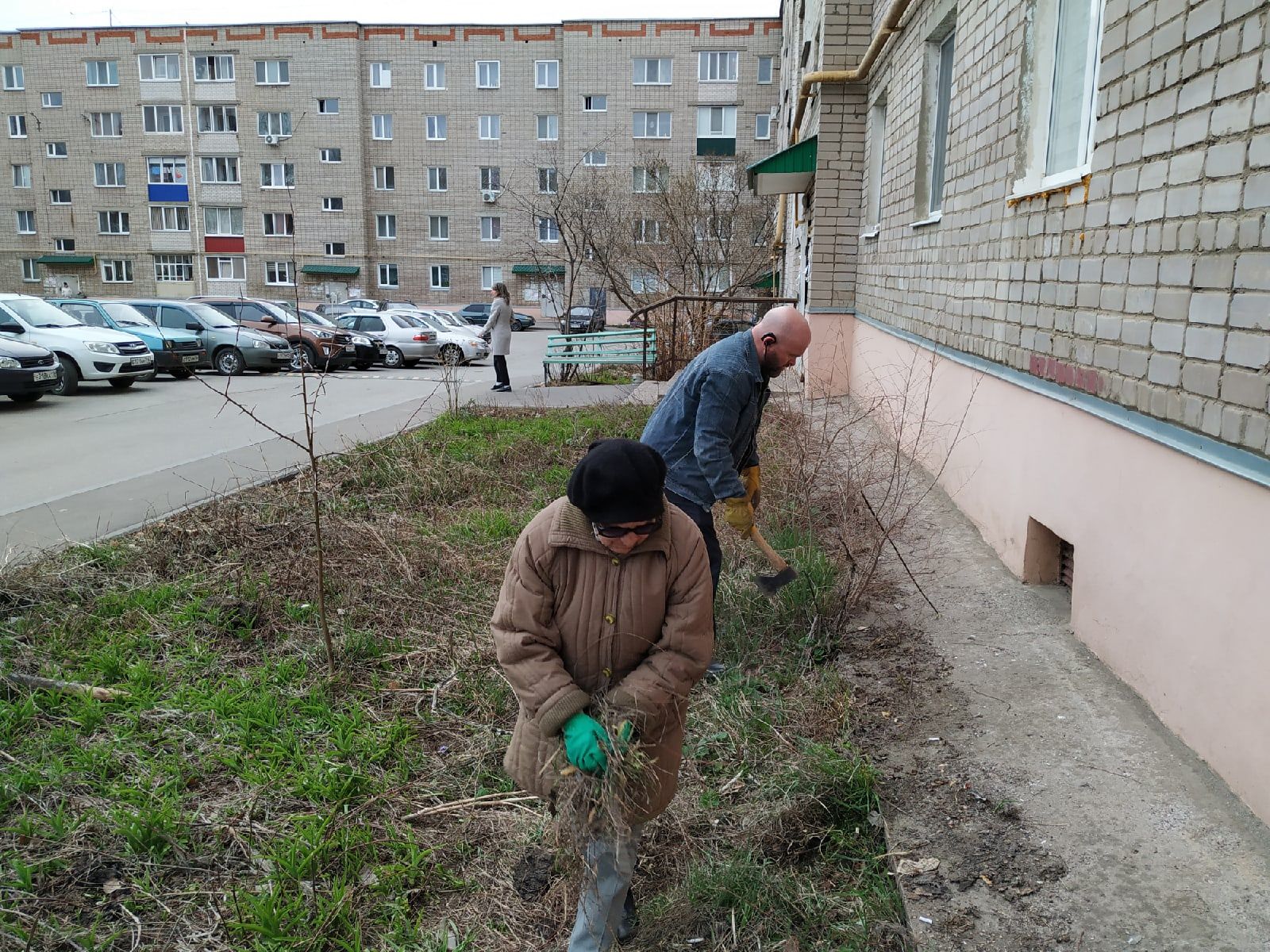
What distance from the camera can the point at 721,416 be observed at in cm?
390

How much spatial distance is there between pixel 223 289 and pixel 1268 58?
5589 centimetres

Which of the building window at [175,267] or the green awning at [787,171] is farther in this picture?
the building window at [175,267]

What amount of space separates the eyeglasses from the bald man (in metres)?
1.67

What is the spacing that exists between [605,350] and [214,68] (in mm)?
46275

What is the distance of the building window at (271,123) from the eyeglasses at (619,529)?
2137 inches

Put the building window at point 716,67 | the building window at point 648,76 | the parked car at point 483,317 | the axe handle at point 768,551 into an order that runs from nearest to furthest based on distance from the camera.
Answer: the axe handle at point 768,551, the parked car at point 483,317, the building window at point 716,67, the building window at point 648,76

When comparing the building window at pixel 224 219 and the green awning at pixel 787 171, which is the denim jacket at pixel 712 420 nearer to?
the green awning at pixel 787 171

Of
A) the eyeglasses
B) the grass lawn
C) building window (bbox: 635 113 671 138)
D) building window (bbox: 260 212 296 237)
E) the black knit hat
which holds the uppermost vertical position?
building window (bbox: 635 113 671 138)

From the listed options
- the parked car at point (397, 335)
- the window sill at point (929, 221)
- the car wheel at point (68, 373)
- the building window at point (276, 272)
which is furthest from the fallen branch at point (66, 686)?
the building window at point (276, 272)

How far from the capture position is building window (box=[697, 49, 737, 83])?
157ft

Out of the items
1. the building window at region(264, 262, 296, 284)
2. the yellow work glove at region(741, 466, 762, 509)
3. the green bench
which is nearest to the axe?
the yellow work glove at region(741, 466, 762, 509)

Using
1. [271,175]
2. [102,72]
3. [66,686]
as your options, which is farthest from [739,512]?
[102,72]

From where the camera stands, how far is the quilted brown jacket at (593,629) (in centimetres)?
228

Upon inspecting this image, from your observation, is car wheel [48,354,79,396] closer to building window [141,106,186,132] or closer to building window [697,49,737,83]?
building window [697,49,737,83]
